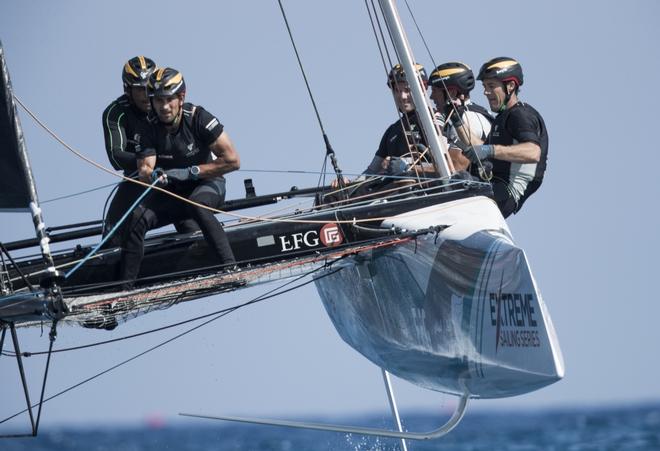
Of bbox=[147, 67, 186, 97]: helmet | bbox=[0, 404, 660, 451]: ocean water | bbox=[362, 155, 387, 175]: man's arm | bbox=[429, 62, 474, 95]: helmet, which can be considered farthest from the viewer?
bbox=[0, 404, 660, 451]: ocean water

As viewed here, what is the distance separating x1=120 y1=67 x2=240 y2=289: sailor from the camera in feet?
30.4

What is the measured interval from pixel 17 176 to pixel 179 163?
40.4 inches

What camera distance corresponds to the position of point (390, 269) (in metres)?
10.1

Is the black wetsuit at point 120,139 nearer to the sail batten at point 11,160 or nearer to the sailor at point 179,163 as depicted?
the sailor at point 179,163

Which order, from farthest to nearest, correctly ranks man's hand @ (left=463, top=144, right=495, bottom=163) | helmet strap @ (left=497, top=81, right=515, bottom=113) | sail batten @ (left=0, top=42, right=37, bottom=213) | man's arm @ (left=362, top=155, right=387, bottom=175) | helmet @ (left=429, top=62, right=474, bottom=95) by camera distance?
man's arm @ (left=362, top=155, right=387, bottom=175), helmet @ (left=429, top=62, right=474, bottom=95), helmet strap @ (left=497, top=81, right=515, bottom=113), man's hand @ (left=463, top=144, right=495, bottom=163), sail batten @ (left=0, top=42, right=37, bottom=213)

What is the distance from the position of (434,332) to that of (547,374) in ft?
5.09

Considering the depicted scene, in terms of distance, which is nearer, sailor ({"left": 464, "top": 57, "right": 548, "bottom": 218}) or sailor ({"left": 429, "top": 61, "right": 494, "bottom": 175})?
sailor ({"left": 464, "top": 57, "right": 548, "bottom": 218})

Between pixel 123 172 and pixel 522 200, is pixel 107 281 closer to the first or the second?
pixel 123 172

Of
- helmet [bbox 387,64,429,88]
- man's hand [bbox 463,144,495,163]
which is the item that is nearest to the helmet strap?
man's hand [bbox 463,144,495,163]

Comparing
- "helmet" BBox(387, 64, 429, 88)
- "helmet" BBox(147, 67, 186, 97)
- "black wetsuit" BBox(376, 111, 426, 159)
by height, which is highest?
"helmet" BBox(147, 67, 186, 97)

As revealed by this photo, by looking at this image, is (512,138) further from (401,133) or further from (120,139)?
(120,139)

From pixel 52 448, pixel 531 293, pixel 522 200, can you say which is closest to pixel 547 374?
pixel 531 293

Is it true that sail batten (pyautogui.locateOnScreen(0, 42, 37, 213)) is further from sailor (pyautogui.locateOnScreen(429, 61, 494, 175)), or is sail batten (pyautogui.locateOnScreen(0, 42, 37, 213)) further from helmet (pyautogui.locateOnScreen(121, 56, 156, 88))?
sailor (pyautogui.locateOnScreen(429, 61, 494, 175))

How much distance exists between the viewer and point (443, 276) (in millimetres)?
9328
